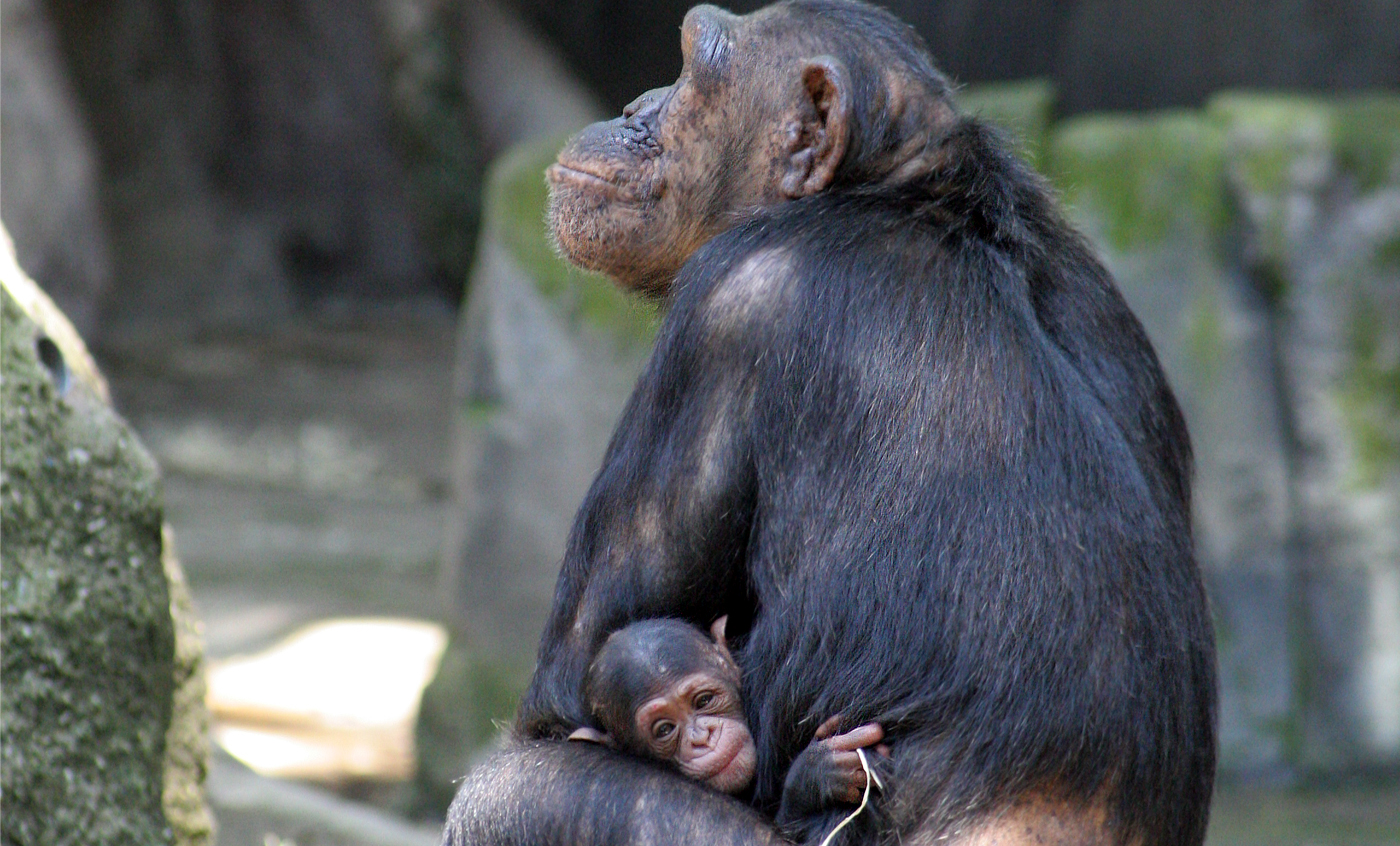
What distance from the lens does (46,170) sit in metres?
10.7

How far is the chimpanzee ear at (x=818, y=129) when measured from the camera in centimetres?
310

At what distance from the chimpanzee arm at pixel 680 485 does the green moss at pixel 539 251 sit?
13.1 ft

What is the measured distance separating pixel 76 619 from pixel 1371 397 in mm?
5215

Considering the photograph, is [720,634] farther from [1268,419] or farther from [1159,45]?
[1159,45]

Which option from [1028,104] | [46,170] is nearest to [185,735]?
[1028,104]

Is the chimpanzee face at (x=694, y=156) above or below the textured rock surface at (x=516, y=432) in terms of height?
above

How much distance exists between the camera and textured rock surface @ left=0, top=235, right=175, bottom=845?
3053 millimetres

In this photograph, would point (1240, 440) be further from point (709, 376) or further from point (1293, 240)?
point (709, 376)

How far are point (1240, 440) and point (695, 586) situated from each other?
447 centimetres

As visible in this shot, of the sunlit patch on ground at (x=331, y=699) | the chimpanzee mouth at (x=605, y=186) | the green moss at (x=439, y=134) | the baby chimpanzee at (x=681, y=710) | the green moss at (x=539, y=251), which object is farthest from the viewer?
the green moss at (x=439, y=134)

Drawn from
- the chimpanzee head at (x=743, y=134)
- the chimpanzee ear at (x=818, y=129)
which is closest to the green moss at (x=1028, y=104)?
the chimpanzee head at (x=743, y=134)

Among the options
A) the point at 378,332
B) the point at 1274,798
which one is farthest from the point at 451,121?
the point at 1274,798

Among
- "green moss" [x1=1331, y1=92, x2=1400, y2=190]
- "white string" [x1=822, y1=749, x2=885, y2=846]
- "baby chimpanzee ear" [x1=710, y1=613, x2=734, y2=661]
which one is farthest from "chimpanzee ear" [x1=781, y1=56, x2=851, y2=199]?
"green moss" [x1=1331, y1=92, x2=1400, y2=190]

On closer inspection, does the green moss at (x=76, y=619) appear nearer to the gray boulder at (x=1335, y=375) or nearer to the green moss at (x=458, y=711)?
the green moss at (x=458, y=711)
